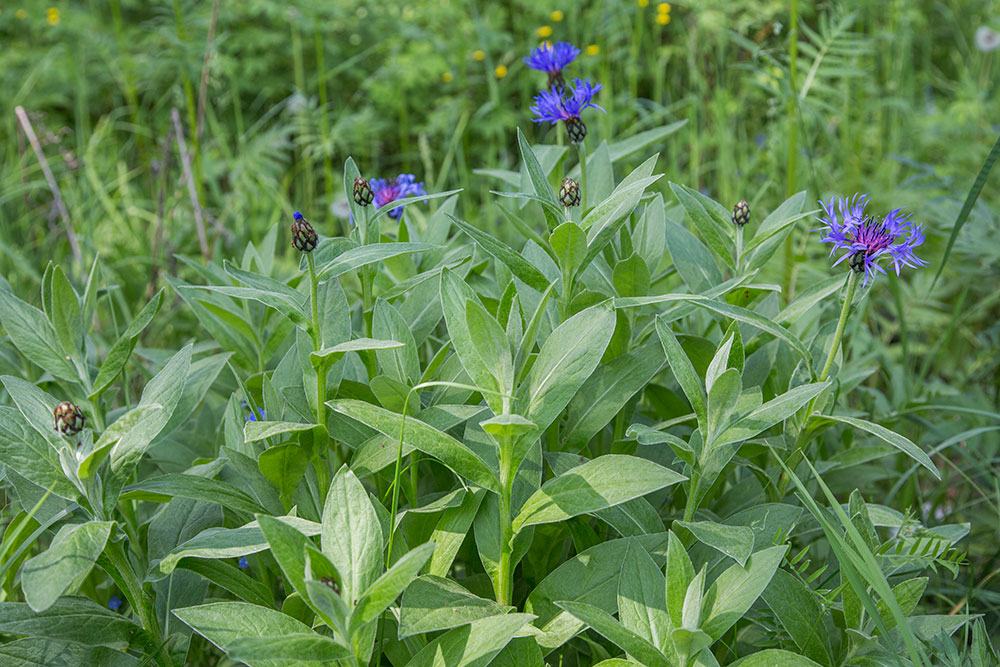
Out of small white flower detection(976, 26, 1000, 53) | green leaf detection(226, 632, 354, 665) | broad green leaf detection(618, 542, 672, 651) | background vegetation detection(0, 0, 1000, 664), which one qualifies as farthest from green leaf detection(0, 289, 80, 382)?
small white flower detection(976, 26, 1000, 53)

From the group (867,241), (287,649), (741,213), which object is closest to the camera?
(287,649)

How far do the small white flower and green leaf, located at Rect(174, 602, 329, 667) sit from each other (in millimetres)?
3922

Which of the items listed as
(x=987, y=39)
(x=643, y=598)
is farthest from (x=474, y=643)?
(x=987, y=39)

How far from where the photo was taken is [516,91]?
4547 millimetres

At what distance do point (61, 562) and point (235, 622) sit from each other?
7.4 inches

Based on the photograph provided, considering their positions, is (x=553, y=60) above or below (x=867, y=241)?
above

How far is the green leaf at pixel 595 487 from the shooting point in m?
0.91

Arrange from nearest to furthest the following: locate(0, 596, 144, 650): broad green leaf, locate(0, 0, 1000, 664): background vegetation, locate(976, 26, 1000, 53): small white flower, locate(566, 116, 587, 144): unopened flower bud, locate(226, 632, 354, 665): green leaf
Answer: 1. locate(226, 632, 354, 665): green leaf
2. locate(0, 596, 144, 650): broad green leaf
3. locate(566, 116, 587, 144): unopened flower bud
4. locate(0, 0, 1000, 664): background vegetation
5. locate(976, 26, 1000, 53): small white flower

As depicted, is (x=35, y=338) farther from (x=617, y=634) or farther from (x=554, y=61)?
(x=554, y=61)

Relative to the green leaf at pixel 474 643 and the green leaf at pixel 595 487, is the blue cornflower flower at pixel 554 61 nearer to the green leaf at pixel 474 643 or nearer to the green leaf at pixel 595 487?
the green leaf at pixel 595 487

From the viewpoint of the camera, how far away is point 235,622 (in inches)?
35.5

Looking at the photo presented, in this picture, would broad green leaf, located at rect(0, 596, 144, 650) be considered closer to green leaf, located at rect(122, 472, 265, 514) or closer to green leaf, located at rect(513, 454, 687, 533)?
green leaf, located at rect(122, 472, 265, 514)

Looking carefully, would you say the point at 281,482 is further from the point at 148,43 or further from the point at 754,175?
the point at 148,43

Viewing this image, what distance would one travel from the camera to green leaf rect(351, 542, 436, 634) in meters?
0.79
